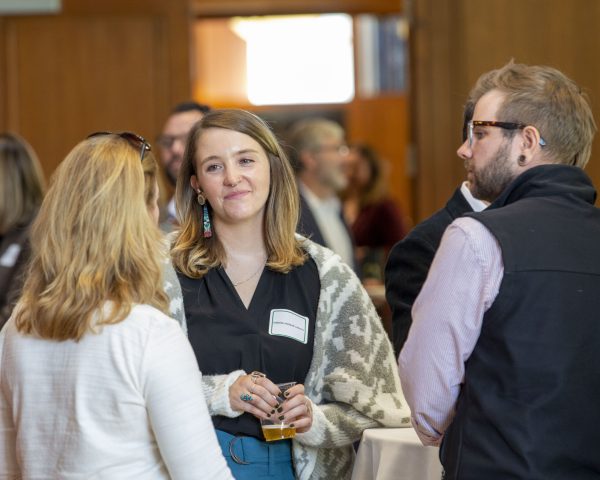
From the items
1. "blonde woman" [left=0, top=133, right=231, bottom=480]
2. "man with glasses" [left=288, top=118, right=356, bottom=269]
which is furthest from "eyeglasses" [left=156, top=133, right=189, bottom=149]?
"blonde woman" [left=0, top=133, right=231, bottom=480]

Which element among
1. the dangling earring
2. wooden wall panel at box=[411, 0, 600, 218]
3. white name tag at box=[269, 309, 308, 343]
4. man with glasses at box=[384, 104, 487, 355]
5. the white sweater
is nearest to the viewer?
the white sweater

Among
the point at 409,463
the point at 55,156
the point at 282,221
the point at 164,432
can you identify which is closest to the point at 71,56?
the point at 55,156

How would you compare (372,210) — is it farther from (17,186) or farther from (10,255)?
(10,255)

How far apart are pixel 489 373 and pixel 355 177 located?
5.43m

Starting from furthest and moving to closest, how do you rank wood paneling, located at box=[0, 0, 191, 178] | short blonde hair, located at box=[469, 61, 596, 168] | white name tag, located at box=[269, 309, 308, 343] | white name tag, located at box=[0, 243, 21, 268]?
wood paneling, located at box=[0, 0, 191, 178], white name tag, located at box=[0, 243, 21, 268], white name tag, located at box=[269, 309, 308, 343], short blonde hair, located at box=[469, 61, 596, 168]

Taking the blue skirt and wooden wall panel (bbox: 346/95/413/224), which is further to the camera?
wooden wall panel (bbox: 346/95/413/224)

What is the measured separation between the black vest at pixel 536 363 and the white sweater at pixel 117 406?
537 mm

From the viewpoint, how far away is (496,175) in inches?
91.6

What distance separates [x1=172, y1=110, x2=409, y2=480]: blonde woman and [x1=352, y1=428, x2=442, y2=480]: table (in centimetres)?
5

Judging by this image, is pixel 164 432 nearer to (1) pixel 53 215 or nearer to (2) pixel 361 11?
(1) pixel 53 215

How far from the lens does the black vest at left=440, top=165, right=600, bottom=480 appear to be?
1.99m

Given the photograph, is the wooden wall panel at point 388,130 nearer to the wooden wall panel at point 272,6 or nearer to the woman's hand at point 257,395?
the wooden wall panel at point 272,6

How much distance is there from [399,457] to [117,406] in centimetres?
95

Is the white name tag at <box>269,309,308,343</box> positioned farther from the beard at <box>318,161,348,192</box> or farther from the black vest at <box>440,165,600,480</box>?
the beard at <box>318,161,348,192</box>
